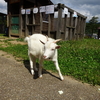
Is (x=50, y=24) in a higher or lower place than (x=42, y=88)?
higher

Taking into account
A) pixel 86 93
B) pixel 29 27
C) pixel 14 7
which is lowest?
pixel 86 93

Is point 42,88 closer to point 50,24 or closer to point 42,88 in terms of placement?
point 42,88

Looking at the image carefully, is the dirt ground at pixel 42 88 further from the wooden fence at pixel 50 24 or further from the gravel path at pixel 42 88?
the wooden fence at pixel 50 24

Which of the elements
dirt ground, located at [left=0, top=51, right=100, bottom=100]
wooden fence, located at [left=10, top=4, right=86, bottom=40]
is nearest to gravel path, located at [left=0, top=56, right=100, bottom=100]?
dirt ground, located at [left=0, top=51, right=100, bottom=100]

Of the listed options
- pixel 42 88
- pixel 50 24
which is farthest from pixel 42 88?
pixel 50 24

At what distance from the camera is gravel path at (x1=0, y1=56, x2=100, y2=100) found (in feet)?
8.12

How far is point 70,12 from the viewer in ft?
32.1

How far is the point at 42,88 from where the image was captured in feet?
9.22

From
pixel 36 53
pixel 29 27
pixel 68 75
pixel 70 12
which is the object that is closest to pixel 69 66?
pixel 68 75

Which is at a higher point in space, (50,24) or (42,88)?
A: (50,24)

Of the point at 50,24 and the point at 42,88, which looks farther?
the point at 50,24

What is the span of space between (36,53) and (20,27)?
9129 millimetres

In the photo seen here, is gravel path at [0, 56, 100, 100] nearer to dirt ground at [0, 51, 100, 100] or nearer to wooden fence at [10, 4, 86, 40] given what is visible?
dirt ground at [0, 51, 100, 100]

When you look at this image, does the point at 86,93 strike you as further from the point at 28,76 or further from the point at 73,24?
the point at 73,24
